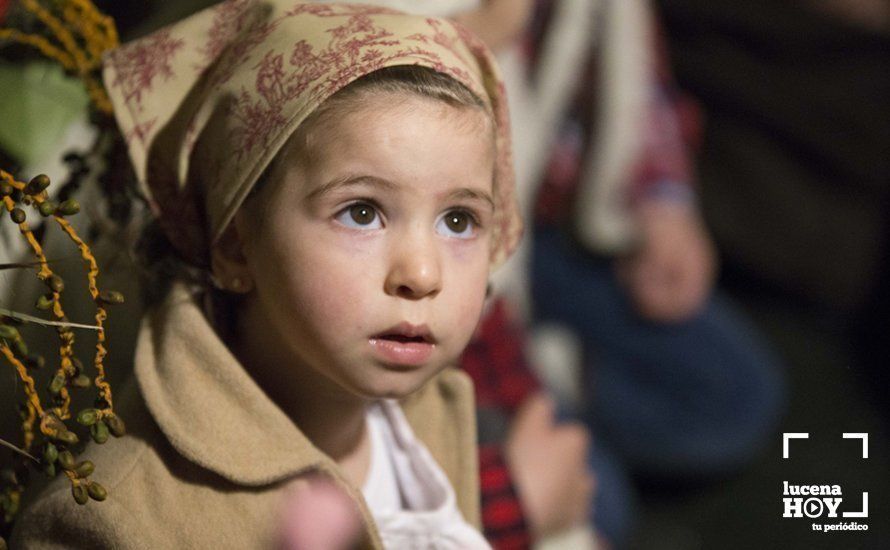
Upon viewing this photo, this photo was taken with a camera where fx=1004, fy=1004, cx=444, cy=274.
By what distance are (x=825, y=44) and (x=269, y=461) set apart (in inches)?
52.5

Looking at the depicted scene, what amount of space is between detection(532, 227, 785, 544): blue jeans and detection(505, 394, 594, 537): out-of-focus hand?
447mm

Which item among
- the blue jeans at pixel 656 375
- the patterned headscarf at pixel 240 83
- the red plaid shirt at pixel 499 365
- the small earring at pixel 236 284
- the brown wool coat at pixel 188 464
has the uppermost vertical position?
the patterned headscarf at pixel 240 83

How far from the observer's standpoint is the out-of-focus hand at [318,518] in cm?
60

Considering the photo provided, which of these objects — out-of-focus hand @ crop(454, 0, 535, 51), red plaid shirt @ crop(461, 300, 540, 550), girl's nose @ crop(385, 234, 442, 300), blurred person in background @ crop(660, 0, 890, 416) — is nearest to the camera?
girl's nose @ crop(385, 234, 442, 300)

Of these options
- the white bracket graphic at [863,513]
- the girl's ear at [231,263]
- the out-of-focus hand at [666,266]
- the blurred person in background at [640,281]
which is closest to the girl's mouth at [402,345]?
the girl's ear at [231,263]

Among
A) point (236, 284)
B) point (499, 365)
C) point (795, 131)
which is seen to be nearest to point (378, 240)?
point (236, 284)

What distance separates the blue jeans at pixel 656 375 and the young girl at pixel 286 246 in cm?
71

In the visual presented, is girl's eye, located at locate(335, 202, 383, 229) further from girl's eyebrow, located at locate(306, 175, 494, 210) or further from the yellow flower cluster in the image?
the yellow flower cluster

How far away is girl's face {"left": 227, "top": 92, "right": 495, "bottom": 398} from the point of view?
560 millimetres

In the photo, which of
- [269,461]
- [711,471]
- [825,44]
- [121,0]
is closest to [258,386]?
[269,461]

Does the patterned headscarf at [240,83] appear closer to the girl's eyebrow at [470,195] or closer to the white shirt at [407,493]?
the girl's eyebrow at [470,195]

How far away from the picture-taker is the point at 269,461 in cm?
59

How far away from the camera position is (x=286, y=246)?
58cm

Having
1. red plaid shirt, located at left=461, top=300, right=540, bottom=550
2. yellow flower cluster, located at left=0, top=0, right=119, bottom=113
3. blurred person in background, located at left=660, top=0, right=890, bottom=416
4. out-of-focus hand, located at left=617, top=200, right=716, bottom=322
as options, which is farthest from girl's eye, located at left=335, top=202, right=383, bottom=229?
blurred person in background, located at left=660, top=0, right=890, bottom=416
